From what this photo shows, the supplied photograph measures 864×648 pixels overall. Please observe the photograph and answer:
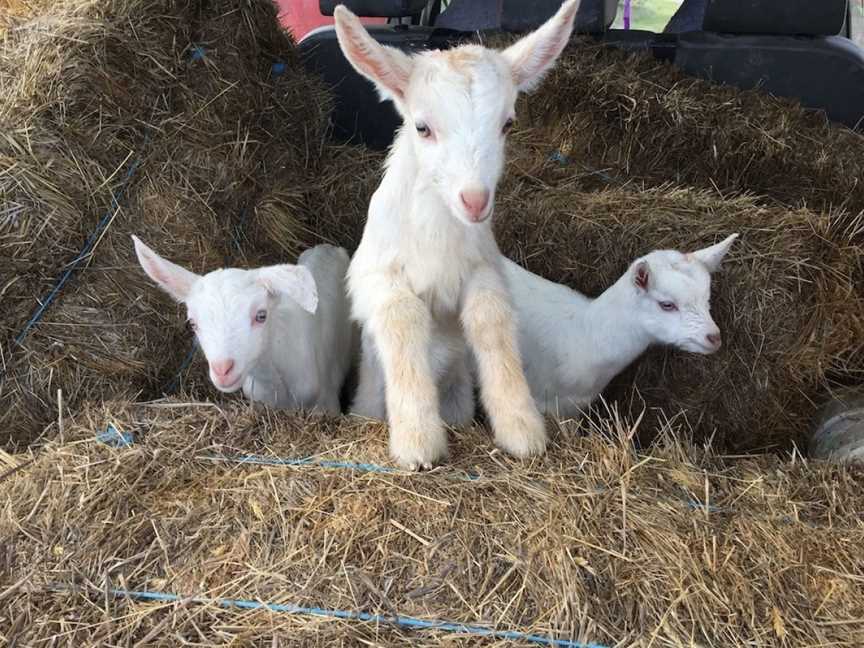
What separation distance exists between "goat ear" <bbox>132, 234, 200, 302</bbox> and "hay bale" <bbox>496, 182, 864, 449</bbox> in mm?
2319

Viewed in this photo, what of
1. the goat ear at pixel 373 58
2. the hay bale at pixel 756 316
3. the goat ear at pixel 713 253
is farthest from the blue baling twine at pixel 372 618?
the goat ear at pixel 713 253

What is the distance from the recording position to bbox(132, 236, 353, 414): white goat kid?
268 cm

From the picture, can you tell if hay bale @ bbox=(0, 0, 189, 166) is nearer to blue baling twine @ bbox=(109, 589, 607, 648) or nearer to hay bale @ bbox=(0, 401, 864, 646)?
hay bale @ bbox=(0, 401, 864, 646)

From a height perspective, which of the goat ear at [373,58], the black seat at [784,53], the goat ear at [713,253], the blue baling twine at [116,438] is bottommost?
the blue baling twine at [116,438]

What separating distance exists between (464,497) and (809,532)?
1.16 metres

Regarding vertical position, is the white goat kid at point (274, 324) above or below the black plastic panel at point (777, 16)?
below

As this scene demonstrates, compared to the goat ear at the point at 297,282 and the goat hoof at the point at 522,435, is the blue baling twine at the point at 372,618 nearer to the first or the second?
the goat hoof at the point at 522,435

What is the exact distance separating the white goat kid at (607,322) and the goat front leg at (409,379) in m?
0.85

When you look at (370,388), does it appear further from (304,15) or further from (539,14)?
(304,15)

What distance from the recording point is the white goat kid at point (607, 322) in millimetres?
3268

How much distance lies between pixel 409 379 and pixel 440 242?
585 millimetres

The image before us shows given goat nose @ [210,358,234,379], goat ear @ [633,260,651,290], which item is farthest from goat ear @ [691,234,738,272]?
goat nose @ [210,358,234,379]

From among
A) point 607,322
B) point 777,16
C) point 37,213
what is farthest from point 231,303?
point 777,16

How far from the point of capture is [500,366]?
2.68 metres
